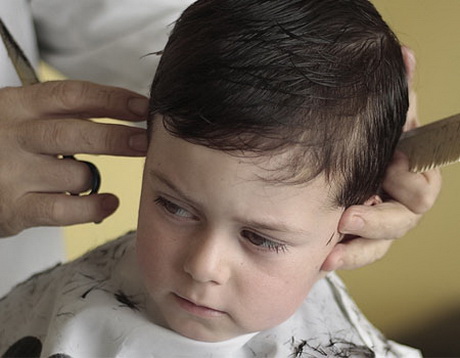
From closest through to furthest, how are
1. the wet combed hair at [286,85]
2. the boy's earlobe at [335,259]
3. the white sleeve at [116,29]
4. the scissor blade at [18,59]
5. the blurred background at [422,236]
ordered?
the wet combed hair at [286,85], the boy's earlobe at [335,259], the scissor blade at [18,59], the white sleeve at [116,29], the blurred background at [422,236]

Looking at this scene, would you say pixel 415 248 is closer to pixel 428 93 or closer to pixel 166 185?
pixel 428 93

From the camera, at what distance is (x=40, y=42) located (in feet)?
2.75

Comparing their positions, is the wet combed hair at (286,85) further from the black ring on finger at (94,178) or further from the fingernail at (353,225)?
the black ring on finger at (94,178)

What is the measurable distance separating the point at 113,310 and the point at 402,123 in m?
0.29

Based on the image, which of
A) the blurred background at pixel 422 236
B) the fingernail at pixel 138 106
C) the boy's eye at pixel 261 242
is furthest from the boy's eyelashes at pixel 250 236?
the blurred background at pixel 422 236

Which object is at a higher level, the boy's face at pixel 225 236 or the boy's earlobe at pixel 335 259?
the boy's face at pixel 225 236

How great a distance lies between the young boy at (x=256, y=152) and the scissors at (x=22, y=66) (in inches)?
4.5

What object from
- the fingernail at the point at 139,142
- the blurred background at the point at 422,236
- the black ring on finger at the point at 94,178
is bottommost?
the blurred background at the point at 422,236

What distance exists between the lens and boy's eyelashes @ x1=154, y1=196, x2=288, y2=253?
1.69 ft

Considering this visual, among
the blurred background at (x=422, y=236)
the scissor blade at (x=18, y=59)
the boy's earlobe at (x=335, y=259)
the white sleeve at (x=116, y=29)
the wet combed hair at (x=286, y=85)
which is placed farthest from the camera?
the blurred background at (x=422, y=236)

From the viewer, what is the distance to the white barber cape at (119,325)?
24.4 inches

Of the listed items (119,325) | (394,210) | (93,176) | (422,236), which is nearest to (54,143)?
(93,176)

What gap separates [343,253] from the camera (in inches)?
23.8

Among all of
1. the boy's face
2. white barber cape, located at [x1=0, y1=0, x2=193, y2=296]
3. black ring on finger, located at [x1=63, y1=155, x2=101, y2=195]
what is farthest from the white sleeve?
the boy's face
